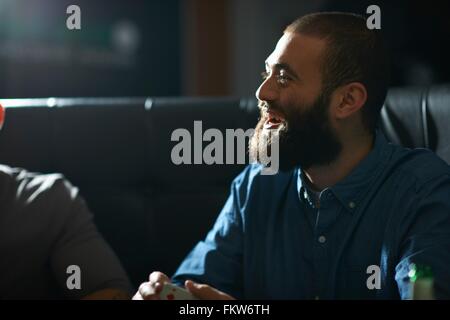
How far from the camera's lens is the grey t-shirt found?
4.54 feet

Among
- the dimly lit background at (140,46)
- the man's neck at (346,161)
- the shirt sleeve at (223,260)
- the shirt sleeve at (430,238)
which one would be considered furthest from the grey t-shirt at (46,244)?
the dimly lit background at (140,46)

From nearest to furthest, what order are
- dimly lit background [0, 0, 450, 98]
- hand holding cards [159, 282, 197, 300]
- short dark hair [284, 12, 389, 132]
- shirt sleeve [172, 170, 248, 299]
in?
hand holding cards [159, 282, 197, 300], short dark hair [284, 12, 389, 132], shirt sleeve [172, 170, 248, 299], dimly lit background [0, 0, 450, 98]

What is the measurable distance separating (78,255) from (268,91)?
532mm

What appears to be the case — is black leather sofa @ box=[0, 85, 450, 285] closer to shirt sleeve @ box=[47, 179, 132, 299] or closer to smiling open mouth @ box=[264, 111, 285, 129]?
shirt sleeve @ box=[47, 179, 132, 299]

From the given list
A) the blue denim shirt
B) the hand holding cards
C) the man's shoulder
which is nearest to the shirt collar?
the blue denim shirt

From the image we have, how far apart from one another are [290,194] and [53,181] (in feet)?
1.72

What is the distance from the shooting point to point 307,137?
3.99 ft

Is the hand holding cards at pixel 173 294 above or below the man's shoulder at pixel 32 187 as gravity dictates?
below

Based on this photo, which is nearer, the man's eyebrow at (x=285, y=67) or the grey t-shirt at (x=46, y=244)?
the man's eyebrow at (x=285, y=67)

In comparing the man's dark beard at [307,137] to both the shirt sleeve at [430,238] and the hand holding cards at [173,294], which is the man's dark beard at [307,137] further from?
the hand holding cards at [173,294]

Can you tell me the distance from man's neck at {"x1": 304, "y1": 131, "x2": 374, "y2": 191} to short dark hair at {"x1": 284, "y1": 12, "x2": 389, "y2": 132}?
8 cm

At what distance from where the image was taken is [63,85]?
131 inches

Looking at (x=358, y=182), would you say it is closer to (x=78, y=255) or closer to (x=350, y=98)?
(x=350, y=98)

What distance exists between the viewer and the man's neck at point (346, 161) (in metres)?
1.24
